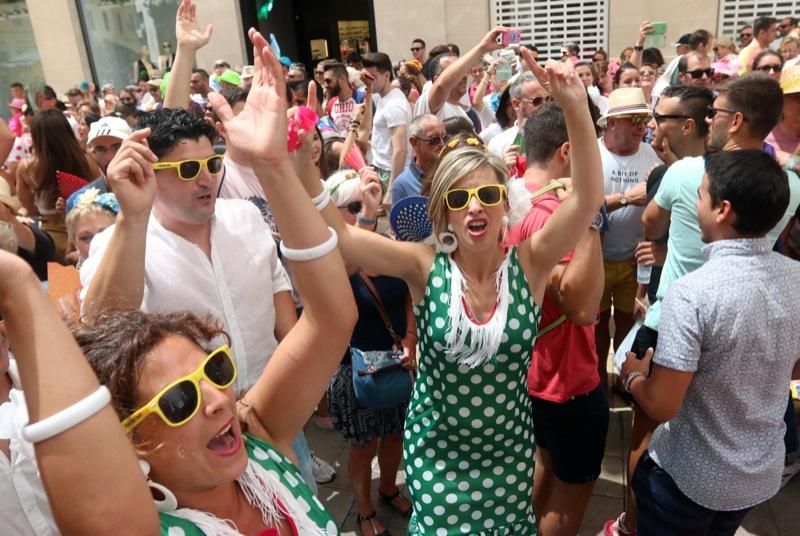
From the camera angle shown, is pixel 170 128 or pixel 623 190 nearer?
pixel 170 128

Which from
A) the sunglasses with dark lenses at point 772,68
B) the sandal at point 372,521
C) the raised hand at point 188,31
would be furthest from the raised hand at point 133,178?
the sunglasses with dark lenses at point 772,68

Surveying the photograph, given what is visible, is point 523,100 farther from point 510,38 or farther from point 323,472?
point 323,472

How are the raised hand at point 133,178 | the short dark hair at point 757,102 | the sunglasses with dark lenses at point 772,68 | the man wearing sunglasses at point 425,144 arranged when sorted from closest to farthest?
1. the raised hand at point 133,178
2. the short dark hair at point 757,102
3. the man wearing sunglasses at point 425,144
4. the sunglasses with dark lenses at point 772,68

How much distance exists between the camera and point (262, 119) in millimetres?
1310

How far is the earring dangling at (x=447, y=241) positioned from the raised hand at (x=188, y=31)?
1.73 meters

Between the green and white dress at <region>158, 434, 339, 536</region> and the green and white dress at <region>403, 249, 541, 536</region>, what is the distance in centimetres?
78

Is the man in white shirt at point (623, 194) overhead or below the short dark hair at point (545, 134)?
below

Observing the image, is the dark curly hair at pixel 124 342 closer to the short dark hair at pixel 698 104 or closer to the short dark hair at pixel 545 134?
the short dark hair at pixel 545 134

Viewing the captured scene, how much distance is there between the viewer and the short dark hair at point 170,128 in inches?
82.0

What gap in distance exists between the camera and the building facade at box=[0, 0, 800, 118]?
13.2 m

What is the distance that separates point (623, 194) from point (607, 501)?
1.84m

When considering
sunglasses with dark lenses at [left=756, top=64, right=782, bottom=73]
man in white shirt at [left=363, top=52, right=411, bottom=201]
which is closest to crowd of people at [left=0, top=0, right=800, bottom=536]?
man in white shirt at [left=363, top=52, right=411, bottom=201]

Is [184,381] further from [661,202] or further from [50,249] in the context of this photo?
[50,249]

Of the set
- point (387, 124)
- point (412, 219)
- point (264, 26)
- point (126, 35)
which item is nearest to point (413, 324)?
point (412, 219)
